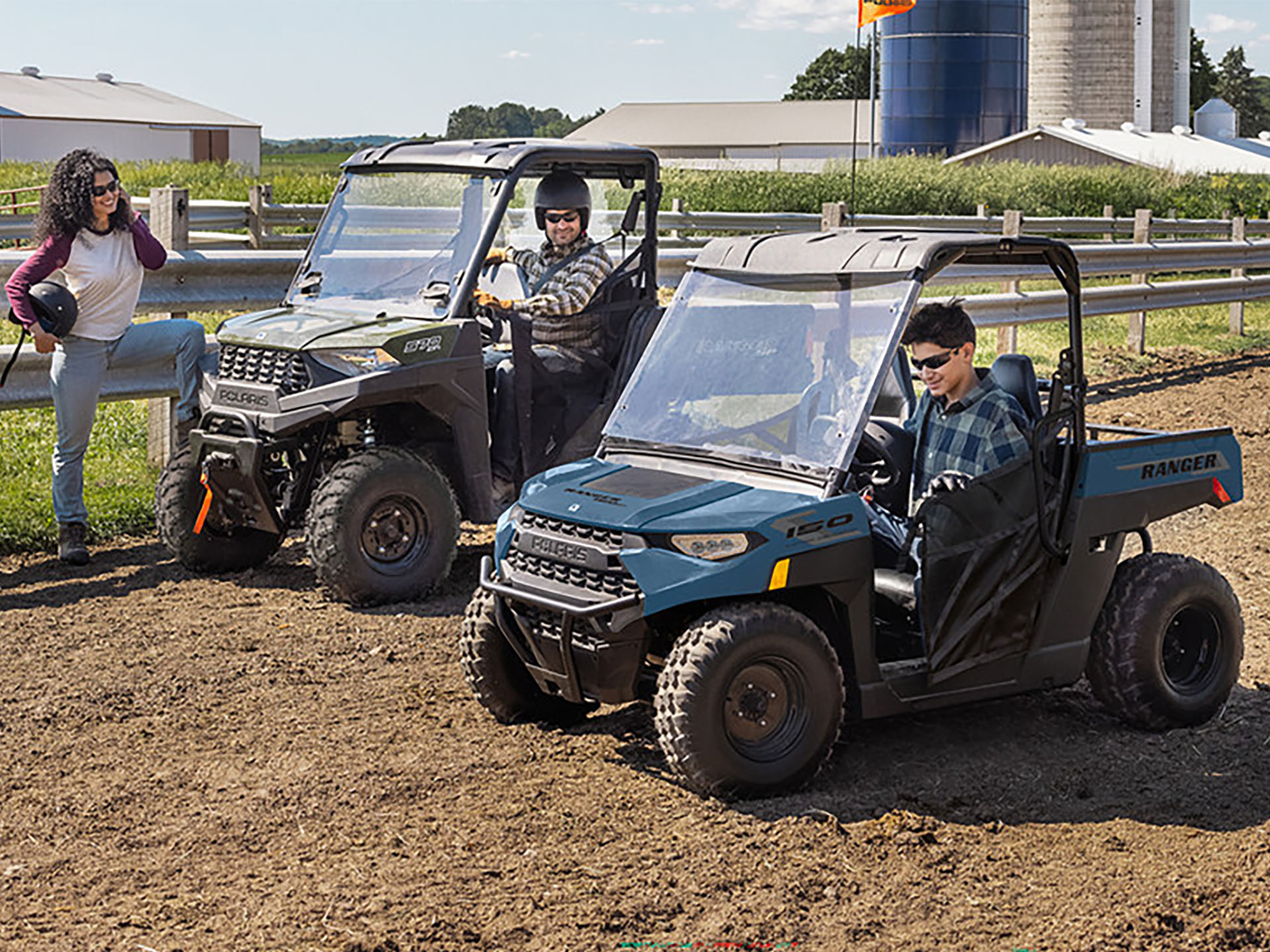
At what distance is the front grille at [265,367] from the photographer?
7.15 metres

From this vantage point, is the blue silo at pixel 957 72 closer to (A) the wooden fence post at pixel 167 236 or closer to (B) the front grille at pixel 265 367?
(A) the wooden fence post at pixel 167 236

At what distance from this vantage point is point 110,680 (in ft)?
20.2

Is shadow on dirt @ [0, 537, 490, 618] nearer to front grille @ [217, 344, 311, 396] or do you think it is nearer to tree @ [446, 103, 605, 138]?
front grille @ [217, 344, 311, 396]

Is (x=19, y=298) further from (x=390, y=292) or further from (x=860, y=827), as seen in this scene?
(x=860, y=827)

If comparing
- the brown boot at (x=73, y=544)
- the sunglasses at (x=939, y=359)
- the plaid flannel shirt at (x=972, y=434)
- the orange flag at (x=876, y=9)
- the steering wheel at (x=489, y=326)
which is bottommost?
the brown boot at (x=73, y=544)

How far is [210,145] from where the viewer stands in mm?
77125

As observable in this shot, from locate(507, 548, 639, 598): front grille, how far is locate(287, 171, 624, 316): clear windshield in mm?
2525

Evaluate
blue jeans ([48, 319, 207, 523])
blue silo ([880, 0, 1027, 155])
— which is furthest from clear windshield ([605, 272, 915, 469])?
blue silo ([880, 0, 1027, 155])

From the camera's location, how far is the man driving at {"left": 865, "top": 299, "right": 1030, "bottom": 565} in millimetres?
5418

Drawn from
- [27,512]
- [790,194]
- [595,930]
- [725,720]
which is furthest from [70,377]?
[790,194]

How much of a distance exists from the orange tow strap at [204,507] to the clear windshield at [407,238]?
1.02 meters

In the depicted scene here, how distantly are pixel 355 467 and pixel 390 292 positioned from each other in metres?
1.01

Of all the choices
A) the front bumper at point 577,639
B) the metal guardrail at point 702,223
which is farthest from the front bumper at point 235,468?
the metal guardrail at point 702,223

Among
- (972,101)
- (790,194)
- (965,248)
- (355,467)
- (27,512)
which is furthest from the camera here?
(972,101)
